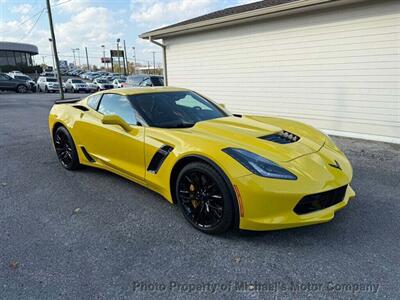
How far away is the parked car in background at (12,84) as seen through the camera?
84.2 feet

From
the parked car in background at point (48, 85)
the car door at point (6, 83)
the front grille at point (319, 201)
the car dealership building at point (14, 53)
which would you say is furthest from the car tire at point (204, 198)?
the car dealership building at point (14, 53)

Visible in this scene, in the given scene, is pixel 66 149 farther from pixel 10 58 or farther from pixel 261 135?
pixel 10 58

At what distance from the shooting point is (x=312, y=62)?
7133mm

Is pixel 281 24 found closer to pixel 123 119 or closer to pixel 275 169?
pixel 123 119

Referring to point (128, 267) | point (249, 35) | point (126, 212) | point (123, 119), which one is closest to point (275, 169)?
point (128, 267)

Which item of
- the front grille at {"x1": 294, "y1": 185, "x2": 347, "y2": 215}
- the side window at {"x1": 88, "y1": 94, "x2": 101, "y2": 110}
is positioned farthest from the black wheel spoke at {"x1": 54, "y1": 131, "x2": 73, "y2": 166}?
the front grille at {"x1": 294, "y1": 185, "x2": 347, "y2": 215}

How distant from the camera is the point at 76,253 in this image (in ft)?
8.67

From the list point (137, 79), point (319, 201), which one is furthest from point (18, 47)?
point (319, 201)

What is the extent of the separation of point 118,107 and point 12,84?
1061 inches

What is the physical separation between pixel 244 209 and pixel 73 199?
2239mm

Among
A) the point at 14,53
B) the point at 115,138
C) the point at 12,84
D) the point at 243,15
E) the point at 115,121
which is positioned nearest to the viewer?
the point at 115,121

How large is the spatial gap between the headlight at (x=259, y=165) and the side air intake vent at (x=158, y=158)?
2.25ft

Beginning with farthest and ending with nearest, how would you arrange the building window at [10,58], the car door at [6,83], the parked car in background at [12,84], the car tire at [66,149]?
the building window at [10,58], the parked car in background at [12,84], the car door at [6,83], the car tire at [66,149]

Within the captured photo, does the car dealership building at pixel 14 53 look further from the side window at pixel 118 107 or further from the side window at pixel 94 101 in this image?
the side window at pixel 118 107
